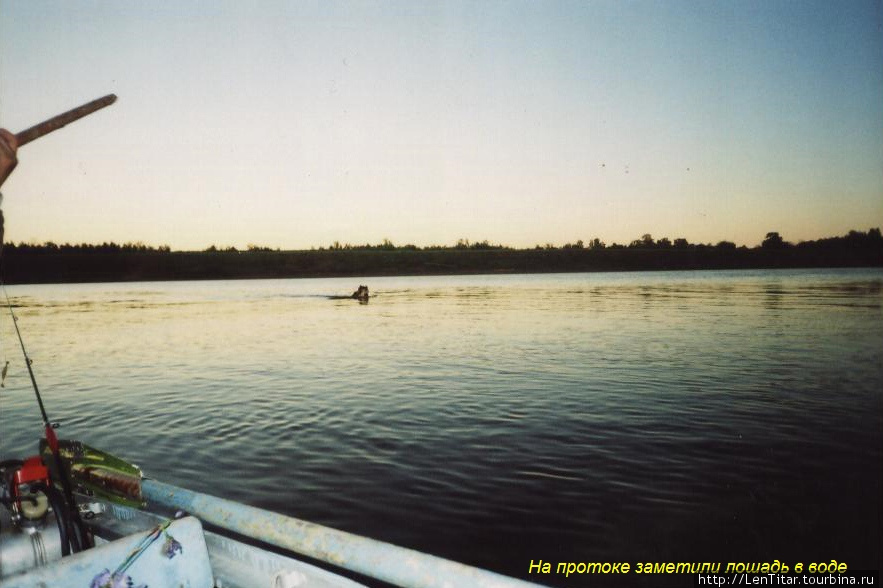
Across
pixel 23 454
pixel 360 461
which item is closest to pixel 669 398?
pixel 360 461

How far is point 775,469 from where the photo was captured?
34.5ft

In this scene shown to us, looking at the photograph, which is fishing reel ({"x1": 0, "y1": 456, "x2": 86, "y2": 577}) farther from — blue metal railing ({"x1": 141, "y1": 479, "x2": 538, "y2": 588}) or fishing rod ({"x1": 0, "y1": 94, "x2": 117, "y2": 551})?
blue metal railing ({"x1": 141, "y1": 479, "x2": 538, "y2": 588})

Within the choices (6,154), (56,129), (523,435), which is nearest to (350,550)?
(6,154)

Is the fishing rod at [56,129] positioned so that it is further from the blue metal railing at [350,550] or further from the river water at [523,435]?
the river water at [523,435]

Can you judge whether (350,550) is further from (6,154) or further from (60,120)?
(60,120)

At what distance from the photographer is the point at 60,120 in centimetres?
340

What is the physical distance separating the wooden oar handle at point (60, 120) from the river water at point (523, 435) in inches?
274

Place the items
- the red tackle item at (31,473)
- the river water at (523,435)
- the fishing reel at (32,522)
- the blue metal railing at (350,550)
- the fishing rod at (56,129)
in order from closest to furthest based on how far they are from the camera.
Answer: the blue metal railing at (350,550)
the fishing rod at (56,129)
the fishing reel at (32,522)
the red tackle item at (31,473)
the river water at (523,435)

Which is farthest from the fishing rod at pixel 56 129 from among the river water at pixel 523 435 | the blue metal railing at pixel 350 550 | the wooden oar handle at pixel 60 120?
the river water at pixel 523 435

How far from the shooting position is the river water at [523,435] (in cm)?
821

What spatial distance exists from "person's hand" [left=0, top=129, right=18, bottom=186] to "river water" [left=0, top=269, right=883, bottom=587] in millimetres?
7023

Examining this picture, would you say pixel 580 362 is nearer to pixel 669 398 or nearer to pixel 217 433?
pixel 669 398

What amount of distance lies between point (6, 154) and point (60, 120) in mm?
849

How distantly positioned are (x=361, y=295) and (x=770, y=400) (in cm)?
5578
